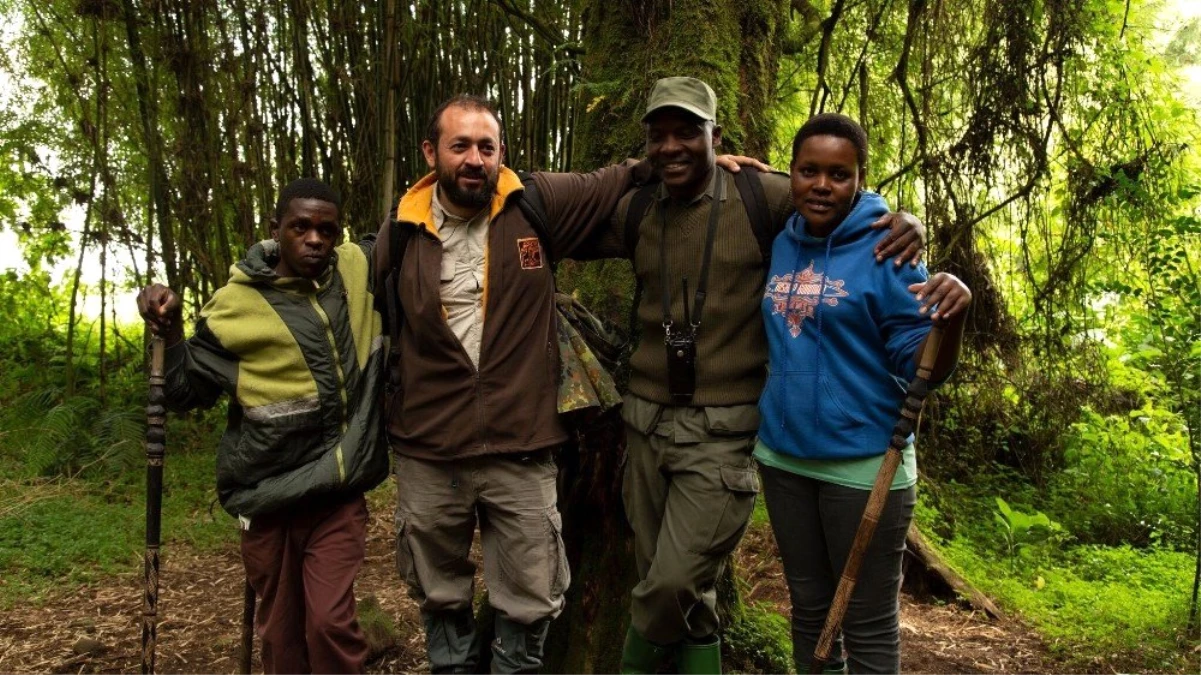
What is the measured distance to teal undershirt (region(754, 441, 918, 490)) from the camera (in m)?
2.25

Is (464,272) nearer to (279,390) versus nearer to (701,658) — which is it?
(279,390)

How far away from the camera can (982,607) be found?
4.61 metres

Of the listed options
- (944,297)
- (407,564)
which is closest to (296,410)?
(407,564)

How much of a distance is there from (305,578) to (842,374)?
1793 mm

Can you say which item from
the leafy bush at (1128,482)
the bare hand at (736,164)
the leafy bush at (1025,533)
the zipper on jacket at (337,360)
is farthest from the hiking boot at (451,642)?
the leafy bush at (1128,482)

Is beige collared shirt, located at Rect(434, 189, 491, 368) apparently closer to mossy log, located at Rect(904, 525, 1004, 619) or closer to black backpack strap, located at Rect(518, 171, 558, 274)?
black backpack strap, located at Rect(518, 171, 558, 274)

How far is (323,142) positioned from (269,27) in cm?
85

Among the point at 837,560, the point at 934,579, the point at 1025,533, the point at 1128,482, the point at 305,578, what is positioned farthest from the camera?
the point at 1128,482

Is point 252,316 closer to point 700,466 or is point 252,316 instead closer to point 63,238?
point 700,466

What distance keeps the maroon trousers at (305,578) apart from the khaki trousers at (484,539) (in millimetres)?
207

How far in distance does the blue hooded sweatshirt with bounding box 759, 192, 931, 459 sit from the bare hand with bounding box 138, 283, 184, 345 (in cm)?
181

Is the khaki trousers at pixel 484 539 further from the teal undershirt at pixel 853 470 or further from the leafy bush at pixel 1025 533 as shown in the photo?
the leafy bush at pixel 1025 533

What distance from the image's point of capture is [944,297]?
2.05m

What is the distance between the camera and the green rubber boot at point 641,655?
2602 mm
